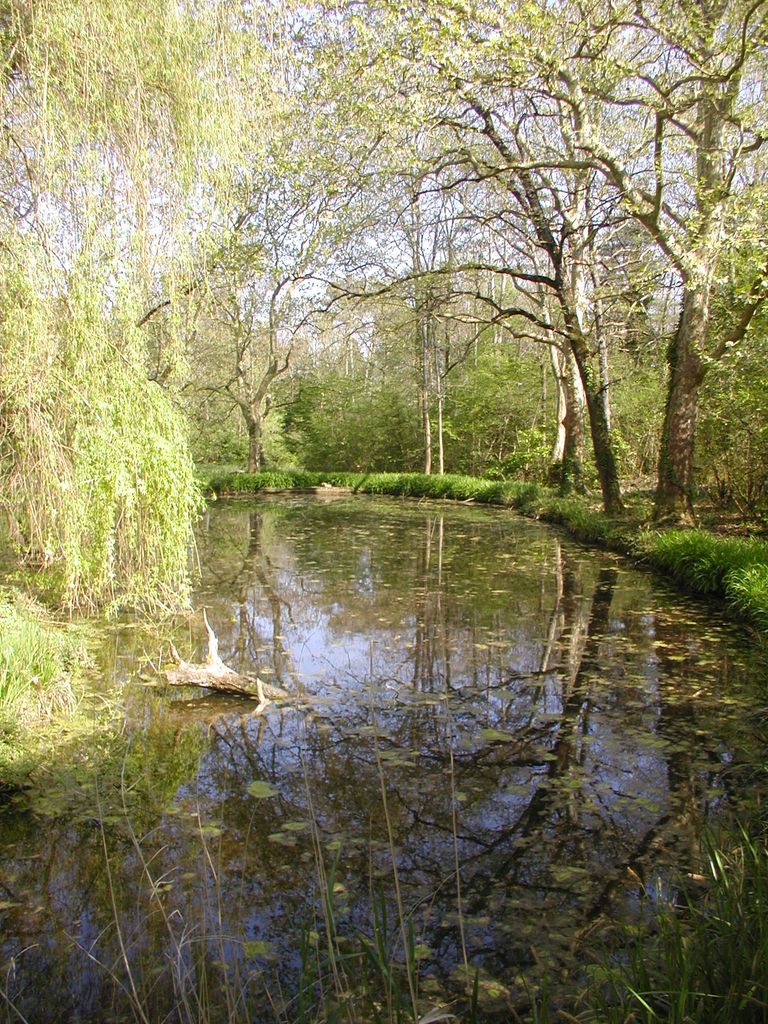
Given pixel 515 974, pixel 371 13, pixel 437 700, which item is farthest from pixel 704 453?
pixel 515 974

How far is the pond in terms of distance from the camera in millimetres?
2740

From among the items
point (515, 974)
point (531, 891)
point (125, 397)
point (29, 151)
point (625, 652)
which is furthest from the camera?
point (625, 652)

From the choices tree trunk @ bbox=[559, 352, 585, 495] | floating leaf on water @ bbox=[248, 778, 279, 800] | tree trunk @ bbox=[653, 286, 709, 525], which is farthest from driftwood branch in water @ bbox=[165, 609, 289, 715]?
tree trunk @ bbox=[559, 352, 585, 495]

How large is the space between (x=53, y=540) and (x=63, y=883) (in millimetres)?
3430

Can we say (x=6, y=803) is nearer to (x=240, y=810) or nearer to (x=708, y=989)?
(x=240, y=810)

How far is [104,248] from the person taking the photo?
625 cm

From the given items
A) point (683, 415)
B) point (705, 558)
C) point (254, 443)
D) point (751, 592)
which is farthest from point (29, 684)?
point (254, 443)

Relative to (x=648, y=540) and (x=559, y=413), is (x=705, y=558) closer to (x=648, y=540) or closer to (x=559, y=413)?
(x=648, y=540)

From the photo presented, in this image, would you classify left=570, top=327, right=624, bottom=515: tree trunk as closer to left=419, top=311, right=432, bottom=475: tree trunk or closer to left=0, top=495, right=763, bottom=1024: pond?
left=0, top=495, right=763, bottom=1024: pond

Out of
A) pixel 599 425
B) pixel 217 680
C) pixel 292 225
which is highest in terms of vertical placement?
pixel 292 225

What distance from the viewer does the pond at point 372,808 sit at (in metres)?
2.74

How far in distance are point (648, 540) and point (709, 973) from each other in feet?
34.3

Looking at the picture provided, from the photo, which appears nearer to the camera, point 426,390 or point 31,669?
point 31,669

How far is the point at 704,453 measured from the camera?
1436cm
